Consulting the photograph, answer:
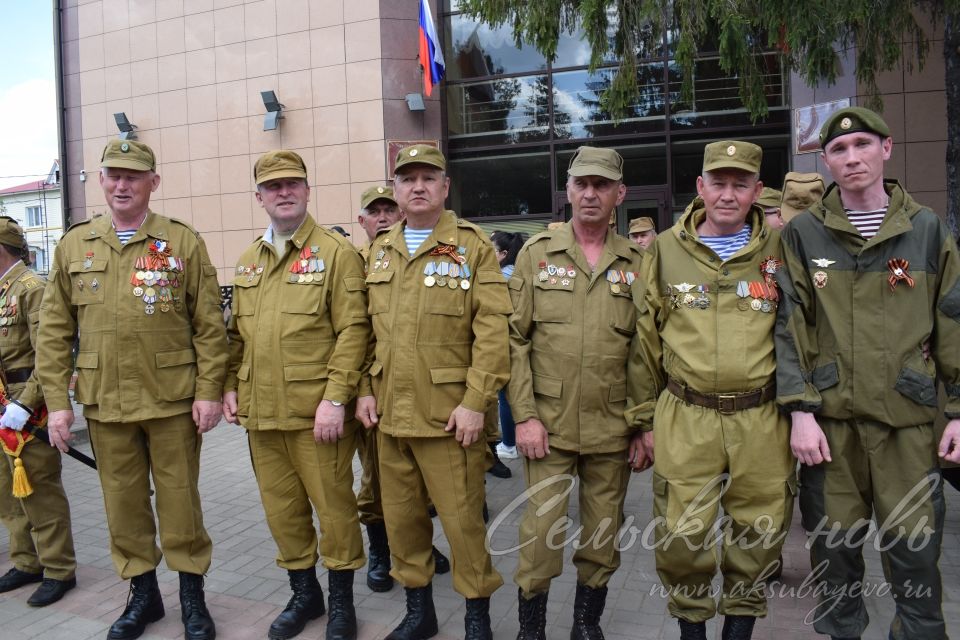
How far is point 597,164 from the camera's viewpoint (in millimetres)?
3098

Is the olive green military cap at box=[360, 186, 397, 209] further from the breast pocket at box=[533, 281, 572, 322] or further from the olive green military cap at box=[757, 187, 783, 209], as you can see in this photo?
the olive green military cap at box=[757, 187, 783, 209]

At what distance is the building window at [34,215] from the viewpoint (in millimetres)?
53562

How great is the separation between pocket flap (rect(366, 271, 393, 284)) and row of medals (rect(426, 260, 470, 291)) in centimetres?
17

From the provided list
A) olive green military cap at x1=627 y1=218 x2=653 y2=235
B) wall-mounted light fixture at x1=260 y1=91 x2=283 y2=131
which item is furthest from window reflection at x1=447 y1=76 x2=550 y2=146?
olive green military cap at x1=627 y1=218 x2=653 y2=235

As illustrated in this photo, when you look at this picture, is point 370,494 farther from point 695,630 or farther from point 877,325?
point 877,325

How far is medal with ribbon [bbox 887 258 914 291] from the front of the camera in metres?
2.62

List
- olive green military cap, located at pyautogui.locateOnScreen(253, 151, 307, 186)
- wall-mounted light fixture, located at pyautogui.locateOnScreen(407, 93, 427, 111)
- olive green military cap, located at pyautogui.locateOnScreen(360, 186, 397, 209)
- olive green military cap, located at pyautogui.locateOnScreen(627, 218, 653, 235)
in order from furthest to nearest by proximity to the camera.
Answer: wall-mounted light fixture, located at pyautogui.locateOnScreen(407, 93, 427, 111)
olive green military cap, located at pyautogui.locateOnScreen(627, 218, 653, 235)
olive green military cap, located at pyautogui.locateOnScreen(360, 186, 397, 209)
olive green military cap, located at pyautogui.locateOnScreen(253, 151, 307, 186)

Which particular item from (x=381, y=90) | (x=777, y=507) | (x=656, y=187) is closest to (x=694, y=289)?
(x=777, y=507)

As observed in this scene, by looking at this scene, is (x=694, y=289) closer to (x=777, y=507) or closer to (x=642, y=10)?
(x=777, y=507)

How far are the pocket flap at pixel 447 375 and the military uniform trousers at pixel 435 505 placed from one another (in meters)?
0.26

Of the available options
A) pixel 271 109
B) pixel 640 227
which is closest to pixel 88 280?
pixel 640 227

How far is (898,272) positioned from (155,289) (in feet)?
10.5

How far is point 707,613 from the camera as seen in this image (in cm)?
282

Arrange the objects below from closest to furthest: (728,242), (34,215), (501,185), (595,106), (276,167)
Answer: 1. (728,242)
2. (276,167)
3. (595,106)
4. (501,185)
5. (34,215)
